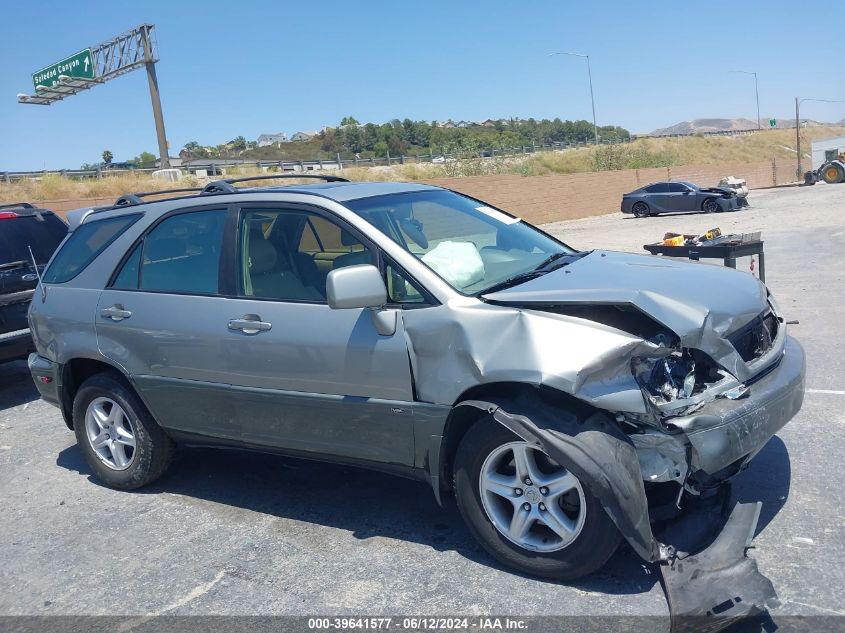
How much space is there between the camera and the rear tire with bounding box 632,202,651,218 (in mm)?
31266

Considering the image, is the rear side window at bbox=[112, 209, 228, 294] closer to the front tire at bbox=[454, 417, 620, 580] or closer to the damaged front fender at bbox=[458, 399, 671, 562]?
the front tire at bbox=[454, 417, 620, 580]

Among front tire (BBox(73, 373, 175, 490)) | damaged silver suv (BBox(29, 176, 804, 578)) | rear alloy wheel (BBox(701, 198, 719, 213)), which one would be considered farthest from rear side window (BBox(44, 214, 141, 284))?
rear alloy wheel (BBox(701, 198, 719, 213))

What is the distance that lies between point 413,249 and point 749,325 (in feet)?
5.61

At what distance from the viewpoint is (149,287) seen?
490 cm

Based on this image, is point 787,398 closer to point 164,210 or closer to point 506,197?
point 164,210

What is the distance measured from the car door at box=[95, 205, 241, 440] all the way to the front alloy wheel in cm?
164

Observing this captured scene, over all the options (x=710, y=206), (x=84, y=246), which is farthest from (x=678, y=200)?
(x=84, y=246)

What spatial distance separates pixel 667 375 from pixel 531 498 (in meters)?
0.81

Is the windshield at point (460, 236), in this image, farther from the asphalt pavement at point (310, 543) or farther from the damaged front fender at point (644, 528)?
the asphalt pavement at point (310, 543)

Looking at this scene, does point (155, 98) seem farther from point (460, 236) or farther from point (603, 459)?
point (603, 459)

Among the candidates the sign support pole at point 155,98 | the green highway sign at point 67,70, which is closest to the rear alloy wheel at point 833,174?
the sign support pole at point 155,98

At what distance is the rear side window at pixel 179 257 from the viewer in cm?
465

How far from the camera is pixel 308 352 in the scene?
13.4 feet

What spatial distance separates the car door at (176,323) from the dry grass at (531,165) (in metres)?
20.1
